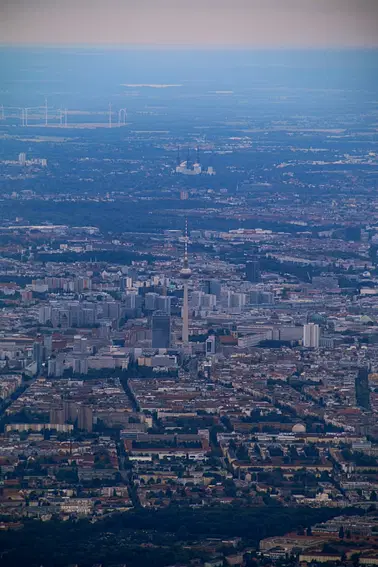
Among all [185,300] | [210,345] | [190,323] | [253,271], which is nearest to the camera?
[210,345]

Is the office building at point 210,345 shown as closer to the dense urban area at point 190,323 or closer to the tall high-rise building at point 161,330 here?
the dense urban area at point 190,323

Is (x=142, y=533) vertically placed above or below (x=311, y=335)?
below

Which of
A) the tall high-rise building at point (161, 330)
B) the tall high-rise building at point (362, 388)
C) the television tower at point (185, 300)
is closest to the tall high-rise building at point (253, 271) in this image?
the television tower at point (185, 300)

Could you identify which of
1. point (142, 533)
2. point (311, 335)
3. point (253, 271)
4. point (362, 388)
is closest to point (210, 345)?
point (311, 335)

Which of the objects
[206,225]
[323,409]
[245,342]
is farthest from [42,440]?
[206,225]

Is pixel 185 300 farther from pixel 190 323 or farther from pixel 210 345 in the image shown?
pixel 210 345

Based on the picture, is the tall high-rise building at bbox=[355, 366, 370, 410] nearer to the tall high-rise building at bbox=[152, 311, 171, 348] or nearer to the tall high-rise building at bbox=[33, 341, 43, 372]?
the tall high-rise building at bbox=[152, 311, 171, 348]
